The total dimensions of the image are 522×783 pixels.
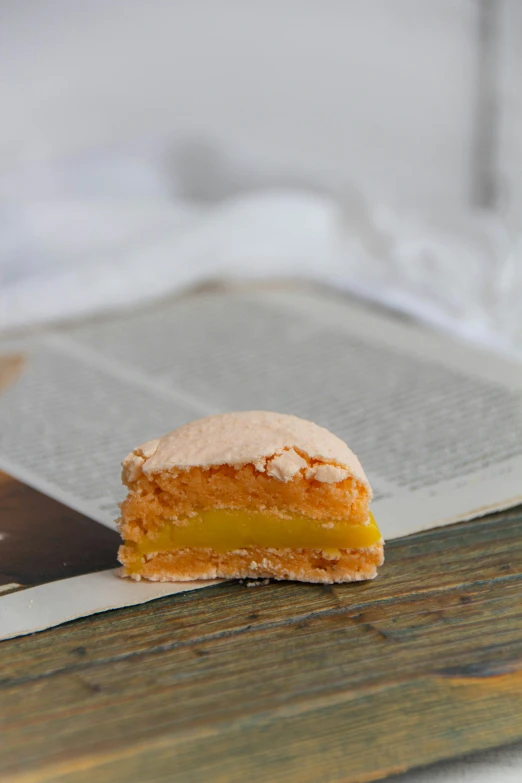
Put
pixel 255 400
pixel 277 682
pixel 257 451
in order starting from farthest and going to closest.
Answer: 1. pixel 255 400
2. pixel 257 451
3. pixel 277 682

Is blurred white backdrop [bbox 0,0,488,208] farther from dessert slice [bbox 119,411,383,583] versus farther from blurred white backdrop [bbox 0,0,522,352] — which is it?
dessert slice [bbox 119,411,383,583]

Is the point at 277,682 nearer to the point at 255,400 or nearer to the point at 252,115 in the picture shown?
the point at 255,400

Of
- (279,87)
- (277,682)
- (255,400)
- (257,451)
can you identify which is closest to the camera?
(277,682)

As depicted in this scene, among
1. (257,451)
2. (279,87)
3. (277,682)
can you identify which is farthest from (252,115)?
(277,682)

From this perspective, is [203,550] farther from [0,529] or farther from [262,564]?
[0,529]

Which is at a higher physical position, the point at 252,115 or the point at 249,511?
the point at 252,115

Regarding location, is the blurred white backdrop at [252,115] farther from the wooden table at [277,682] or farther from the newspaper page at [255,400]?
the wooden table at [277,682]

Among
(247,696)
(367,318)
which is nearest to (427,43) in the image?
(367,318)

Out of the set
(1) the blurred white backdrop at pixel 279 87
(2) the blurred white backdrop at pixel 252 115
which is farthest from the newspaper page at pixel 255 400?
(1) the blurred white backdrop at pixel 279 87
